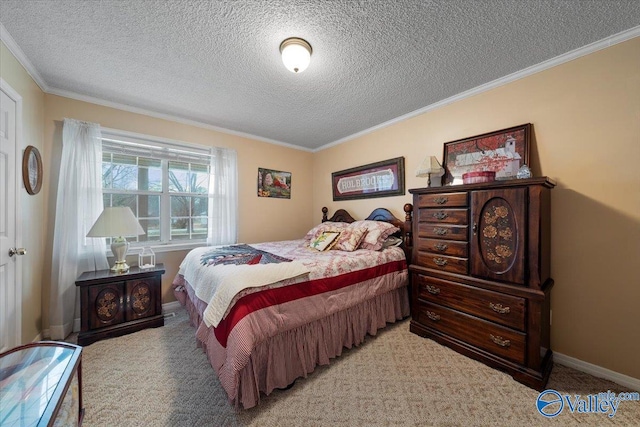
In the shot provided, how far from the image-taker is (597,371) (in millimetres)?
1734

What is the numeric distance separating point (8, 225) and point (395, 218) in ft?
11.9

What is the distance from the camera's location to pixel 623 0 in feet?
4.53

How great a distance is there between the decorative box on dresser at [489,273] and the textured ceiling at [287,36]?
1.07 m

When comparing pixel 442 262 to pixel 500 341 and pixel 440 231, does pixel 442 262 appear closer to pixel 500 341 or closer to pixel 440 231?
pixel 440 231

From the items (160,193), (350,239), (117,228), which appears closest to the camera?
(117,228)

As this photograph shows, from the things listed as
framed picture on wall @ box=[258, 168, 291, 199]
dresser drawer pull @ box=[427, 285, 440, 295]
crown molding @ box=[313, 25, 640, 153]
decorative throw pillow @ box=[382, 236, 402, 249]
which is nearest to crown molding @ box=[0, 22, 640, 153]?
crown molding @ box=[313, 25, 640, 153]

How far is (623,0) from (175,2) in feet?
8.80

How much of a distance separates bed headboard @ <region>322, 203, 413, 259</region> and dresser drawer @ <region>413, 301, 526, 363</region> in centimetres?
72

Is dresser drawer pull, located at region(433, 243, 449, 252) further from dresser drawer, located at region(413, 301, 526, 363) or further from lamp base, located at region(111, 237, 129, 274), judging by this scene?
lamp base, located at region(111, 237, 129, 274)

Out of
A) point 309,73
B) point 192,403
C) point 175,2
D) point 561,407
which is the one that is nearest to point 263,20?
point 175,2

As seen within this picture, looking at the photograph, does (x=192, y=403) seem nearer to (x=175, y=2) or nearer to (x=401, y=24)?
(x=175, y=2)

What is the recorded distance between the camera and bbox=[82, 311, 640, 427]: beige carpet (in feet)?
4.49

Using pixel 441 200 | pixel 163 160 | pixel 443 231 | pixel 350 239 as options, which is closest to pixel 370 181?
pixel 350 239

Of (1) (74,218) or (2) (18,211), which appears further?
(1) (74,218)
